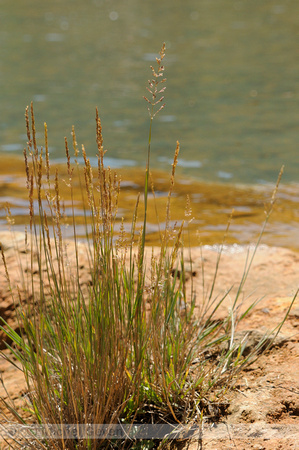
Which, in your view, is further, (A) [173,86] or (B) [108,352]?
(A) [173,86]

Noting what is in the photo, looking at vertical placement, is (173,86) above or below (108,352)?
above

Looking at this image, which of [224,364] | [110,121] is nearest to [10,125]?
[110,121]

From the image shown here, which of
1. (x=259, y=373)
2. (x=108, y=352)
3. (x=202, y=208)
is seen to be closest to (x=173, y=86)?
(x=202, y=208)

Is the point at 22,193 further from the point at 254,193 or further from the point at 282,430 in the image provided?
the point at 282,430

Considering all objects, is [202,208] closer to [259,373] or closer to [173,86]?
[259,373]

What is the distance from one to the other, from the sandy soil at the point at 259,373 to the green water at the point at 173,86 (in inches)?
180

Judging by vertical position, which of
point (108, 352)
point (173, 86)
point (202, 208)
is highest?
point (173, 86)

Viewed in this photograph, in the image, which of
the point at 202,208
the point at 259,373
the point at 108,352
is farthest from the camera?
the point at 202,208

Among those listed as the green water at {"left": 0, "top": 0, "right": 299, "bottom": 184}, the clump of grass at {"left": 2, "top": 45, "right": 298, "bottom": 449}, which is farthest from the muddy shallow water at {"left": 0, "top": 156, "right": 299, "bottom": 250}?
the clump of grass at {"left": 2, "top": 45, "right": 298, "bottom": 449}

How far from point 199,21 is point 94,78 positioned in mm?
10340

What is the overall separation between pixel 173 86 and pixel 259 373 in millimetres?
11337

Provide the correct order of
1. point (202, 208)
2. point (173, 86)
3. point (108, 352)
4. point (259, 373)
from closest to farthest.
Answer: point (108, 352)
point (259, 373)
point (202, 208)
point (173, 86)

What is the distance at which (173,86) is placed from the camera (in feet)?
43.6

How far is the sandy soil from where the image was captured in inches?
88.0
